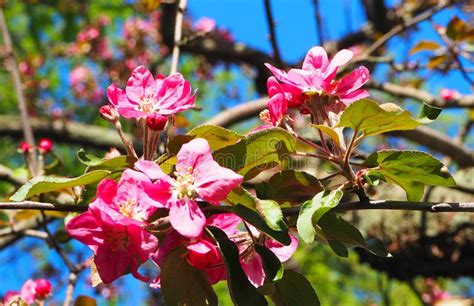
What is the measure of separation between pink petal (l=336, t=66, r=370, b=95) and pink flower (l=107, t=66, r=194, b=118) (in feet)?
0.85

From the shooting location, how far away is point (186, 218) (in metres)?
0.83

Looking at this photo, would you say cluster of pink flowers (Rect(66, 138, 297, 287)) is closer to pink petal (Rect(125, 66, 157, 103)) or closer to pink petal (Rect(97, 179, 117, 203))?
pink petal (Rect(97, 179, 117, 203))

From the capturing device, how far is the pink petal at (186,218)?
2.66 feet

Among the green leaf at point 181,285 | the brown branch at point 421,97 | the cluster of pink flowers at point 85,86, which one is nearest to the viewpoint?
the green leaf at point 181,285

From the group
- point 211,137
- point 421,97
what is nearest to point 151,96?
point 211,137

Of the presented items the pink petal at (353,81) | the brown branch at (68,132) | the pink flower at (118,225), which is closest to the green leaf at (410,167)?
the pink petal at (353,81)

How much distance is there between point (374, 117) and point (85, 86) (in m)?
5.54

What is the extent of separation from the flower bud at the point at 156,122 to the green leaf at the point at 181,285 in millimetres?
210

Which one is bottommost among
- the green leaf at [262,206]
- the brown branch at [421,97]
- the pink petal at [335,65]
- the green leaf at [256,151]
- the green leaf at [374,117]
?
the brown branch at [421,97]

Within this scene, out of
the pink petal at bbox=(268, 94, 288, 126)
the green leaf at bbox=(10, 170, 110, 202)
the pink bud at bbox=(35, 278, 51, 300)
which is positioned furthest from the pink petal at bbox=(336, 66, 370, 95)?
the pink bud at bbox=(35, 278, 51, 300)

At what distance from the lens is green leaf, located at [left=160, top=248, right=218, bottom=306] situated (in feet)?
2.98

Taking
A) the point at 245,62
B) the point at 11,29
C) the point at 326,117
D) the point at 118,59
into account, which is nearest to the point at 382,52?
the point at 245,62

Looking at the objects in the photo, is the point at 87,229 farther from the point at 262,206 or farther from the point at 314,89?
the point at 314,89

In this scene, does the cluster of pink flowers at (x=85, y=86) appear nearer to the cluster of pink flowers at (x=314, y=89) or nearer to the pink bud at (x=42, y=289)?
the pink bud at (x=42, y=289)
